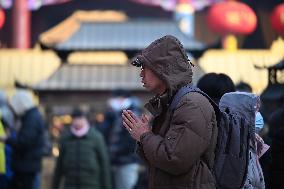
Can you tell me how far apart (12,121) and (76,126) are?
3.16ft

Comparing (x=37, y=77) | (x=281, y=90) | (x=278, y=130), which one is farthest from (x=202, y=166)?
(x=37, y=77)

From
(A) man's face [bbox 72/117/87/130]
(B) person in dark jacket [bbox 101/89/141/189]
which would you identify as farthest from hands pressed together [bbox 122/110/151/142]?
(B) person in dark jacket [bbox 101/89/141/189]

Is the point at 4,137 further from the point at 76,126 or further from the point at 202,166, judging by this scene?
the point at 202,166

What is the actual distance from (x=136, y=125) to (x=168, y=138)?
8.9 inches

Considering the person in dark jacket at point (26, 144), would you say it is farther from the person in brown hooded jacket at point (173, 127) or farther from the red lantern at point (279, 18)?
the red lantern at point (279, 18)

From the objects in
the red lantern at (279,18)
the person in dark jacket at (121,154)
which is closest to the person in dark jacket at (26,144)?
the person in dark jacket at (121,154)

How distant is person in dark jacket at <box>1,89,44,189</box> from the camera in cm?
722

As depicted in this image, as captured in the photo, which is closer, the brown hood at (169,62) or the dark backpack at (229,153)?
the brown hood at (169,62)

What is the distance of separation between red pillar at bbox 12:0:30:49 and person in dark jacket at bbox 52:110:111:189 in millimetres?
12111

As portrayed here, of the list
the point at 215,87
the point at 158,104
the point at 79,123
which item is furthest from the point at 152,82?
the point at 79,123

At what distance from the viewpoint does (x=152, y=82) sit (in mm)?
3434

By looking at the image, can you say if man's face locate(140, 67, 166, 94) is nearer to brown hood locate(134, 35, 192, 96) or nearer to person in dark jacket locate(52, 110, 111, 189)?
brown hood locate(134, 35, 192, 96)

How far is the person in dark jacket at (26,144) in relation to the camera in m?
7.22

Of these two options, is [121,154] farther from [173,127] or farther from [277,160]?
[173,127]
